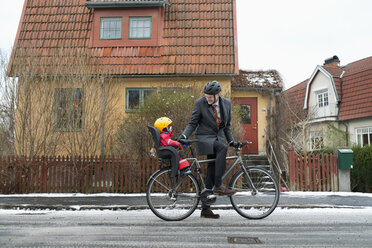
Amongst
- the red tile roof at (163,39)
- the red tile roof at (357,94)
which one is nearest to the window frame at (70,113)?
the red tile roof at (163,39)

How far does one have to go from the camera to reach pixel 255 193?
4.88 m

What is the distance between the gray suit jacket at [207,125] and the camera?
4715 millimetres

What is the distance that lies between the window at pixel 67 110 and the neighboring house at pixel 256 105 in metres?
8.22

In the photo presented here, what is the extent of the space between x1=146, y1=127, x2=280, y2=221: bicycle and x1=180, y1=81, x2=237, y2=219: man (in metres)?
0.14

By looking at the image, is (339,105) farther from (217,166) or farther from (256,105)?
(217,166)

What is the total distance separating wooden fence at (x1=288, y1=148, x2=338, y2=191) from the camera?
903 cm

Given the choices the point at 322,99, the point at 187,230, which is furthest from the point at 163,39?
the point at 322,99

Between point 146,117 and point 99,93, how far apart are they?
185 centimetres

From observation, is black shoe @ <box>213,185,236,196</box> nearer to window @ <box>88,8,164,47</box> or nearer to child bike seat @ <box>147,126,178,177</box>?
child bike seat @ <box>147,126,178,177</box>

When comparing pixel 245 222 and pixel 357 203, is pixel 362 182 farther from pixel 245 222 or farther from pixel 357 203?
pixel 245 222

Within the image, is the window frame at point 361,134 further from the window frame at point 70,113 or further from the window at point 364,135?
the window frame at point 70,113

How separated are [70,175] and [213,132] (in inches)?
222

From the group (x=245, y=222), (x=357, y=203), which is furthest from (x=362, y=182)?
(x=245, y=222)

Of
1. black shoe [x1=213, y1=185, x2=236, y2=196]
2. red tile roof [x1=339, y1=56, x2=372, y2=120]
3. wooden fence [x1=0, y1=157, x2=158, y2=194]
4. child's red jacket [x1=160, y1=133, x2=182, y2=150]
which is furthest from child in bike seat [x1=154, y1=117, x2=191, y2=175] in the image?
red tile roof [x1=339, y1=56, x2=372, y2=120]
